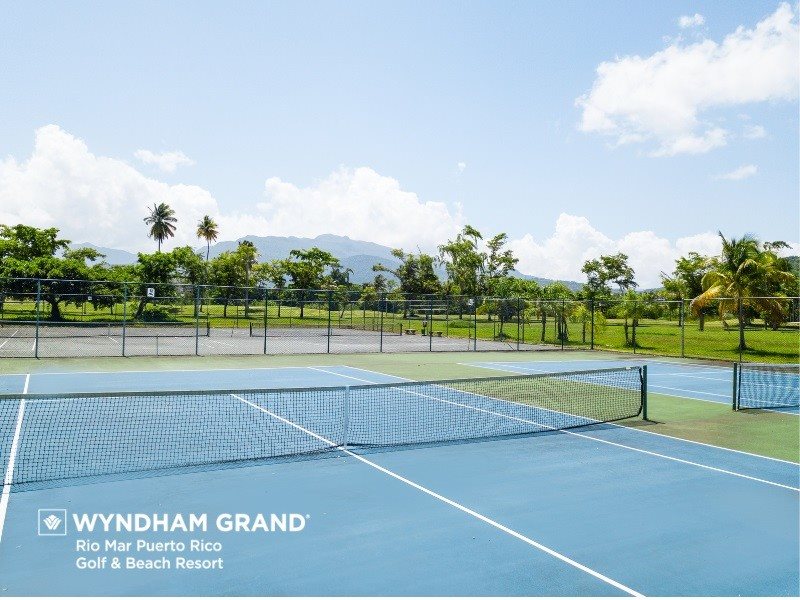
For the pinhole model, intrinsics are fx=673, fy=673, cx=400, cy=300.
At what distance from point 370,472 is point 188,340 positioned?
30.9 meters

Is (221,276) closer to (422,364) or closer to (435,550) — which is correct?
(422,364)

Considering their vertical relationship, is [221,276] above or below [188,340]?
above

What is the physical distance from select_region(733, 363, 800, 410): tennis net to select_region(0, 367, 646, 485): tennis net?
106 inches

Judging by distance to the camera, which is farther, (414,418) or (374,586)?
(414,418)

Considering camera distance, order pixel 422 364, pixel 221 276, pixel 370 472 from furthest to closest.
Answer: pixel 221 276 → pixel 422 364 → pixel 370 472

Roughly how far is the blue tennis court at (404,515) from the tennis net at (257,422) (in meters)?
0.10

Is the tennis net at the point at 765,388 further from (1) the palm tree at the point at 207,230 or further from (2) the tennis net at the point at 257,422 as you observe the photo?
(1) the palm tree at the point at 207,230

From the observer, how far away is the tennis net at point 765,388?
1698 cm

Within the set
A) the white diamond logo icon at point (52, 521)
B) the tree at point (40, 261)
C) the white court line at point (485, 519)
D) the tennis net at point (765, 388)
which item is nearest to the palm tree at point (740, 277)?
the tennis net at point (765, 388)

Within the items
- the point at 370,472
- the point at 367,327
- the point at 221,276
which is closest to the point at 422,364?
the point at 370,472

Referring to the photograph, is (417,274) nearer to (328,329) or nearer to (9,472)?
(328,329)

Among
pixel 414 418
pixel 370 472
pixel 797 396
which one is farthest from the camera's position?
pixel 797 396

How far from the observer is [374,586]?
19.7 feet

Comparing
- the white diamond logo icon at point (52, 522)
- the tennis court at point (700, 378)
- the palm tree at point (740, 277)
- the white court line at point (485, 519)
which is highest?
the palm tree at point (740, 277)
